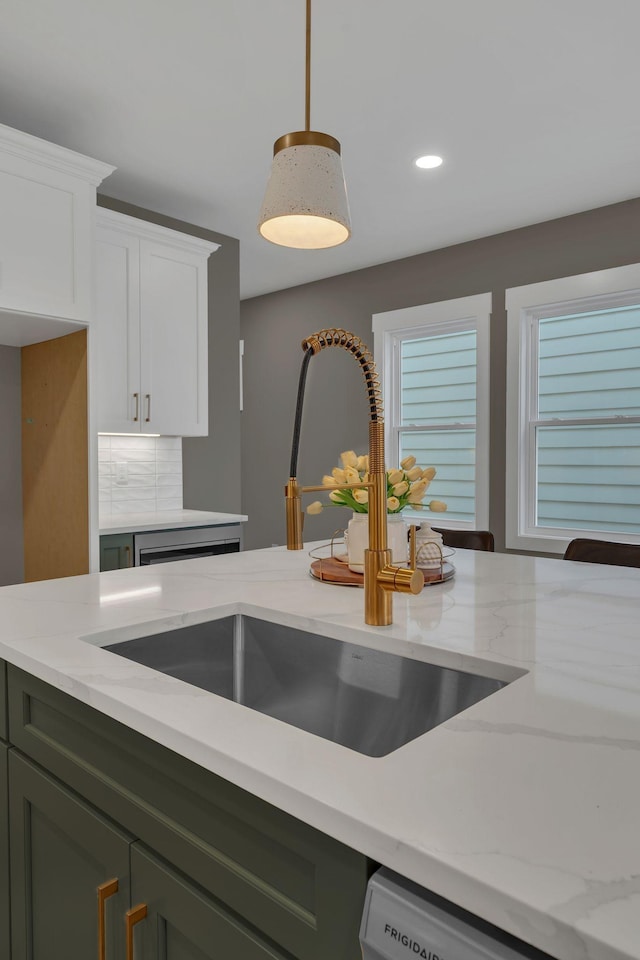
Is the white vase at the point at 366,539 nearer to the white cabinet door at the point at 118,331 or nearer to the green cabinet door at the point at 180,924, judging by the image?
the green cabinet door at the point at 180,924

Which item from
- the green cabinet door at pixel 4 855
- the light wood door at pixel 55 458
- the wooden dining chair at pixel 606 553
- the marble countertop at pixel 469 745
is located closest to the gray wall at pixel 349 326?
the wooden dining chair at pixel 606 553

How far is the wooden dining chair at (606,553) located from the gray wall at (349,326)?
1.92m

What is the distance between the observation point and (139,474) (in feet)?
12.0

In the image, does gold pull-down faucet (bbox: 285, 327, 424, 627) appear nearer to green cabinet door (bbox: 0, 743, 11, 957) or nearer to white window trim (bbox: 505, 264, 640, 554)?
green cabinet door (bbox: 0, 743, 11, 957)

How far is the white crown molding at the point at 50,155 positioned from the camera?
2.45 meters

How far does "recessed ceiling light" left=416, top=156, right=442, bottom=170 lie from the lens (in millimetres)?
3057

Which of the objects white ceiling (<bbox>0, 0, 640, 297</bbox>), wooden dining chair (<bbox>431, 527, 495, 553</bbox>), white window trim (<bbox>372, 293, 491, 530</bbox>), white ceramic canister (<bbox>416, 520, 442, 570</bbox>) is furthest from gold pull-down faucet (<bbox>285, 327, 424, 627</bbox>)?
white window trim (<bbox>372, 293, 491, 530</bbox>)

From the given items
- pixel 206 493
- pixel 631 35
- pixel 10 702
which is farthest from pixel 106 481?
pixel 631 35

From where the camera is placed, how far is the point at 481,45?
2.23 meters

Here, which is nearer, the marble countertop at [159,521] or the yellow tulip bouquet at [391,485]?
the yellow tulip bouquet at [391,485]

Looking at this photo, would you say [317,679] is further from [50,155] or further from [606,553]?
[50,155]

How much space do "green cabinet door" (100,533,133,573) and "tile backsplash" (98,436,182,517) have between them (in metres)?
0.59

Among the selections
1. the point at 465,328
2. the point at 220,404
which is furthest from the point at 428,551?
the point at 465,328

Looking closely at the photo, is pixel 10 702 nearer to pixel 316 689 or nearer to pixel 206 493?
pixel 316 689
